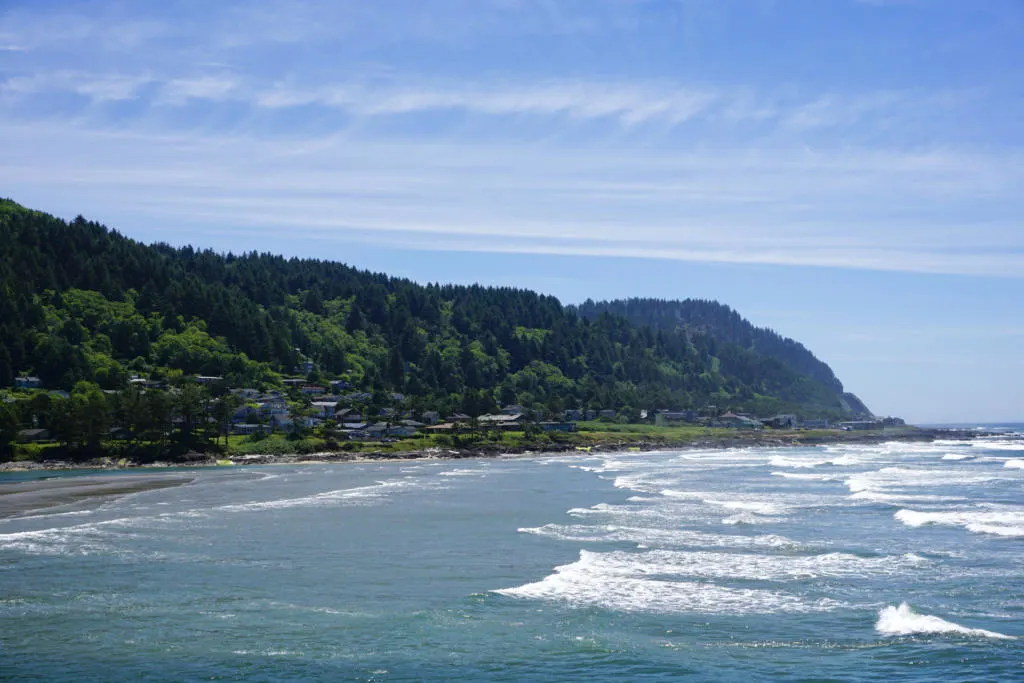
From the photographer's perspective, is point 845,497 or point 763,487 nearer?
point 845,497

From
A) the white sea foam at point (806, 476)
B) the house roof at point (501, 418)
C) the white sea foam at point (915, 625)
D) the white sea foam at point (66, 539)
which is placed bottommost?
the white sea foam at point (66, 539)

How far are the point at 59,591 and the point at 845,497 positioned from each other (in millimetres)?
36492

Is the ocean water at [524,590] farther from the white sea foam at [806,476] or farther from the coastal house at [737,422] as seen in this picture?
the coastal house at [737,422]

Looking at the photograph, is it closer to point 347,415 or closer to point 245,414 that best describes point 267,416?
point 245,414

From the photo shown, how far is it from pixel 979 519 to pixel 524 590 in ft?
72.8

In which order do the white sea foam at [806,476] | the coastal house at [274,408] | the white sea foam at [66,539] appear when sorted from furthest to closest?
the coastal house at [274,408]
the white sea foam at [806,476]
the white sea foam at [66,539]

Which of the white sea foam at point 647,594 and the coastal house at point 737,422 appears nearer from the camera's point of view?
the white sea foam at point 647,594

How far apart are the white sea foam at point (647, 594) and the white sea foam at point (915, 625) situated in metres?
1.54

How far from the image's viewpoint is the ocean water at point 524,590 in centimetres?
1709

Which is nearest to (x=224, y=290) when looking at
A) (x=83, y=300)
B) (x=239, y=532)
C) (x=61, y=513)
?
(x=83, y=300)

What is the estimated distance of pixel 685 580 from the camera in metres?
24.3

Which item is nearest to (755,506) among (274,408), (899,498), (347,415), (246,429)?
(899,498)

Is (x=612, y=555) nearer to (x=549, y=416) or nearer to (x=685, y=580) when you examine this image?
(x=685, y=580)


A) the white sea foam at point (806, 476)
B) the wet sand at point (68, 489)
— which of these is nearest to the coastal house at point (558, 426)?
the white sea foam at point (806, 476)
